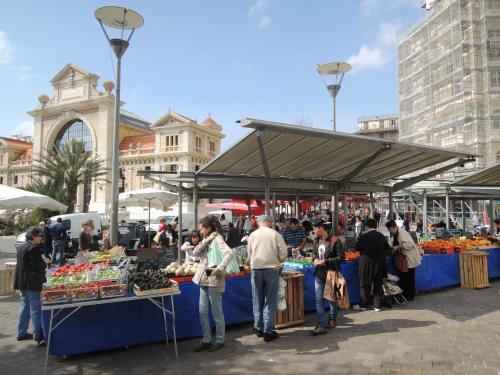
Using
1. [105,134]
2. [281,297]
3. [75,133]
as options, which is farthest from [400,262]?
[75,133]

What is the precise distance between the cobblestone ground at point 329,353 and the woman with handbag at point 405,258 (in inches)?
44.8

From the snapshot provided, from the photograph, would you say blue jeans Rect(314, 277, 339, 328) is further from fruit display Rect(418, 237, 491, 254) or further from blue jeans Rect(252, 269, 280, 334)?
fruit display Rect(418, 237, 491, 254)

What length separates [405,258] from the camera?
7.16m

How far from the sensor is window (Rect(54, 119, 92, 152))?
55.0 meters

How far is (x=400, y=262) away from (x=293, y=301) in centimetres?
259

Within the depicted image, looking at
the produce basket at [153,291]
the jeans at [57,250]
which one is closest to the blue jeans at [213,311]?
the produce basket at [153,291]

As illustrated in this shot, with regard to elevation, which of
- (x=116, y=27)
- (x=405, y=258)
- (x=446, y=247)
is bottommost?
(x=405, y=258)

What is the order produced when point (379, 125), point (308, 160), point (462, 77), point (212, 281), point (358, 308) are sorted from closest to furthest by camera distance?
point (212, 281)
point (358, 308)
point (308, 160)
point (462, 77)
point (379, 125)

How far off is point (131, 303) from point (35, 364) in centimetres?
126

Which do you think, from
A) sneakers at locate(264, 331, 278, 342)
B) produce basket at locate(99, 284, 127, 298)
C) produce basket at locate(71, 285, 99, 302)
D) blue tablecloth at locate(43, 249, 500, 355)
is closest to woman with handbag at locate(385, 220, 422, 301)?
blue tablecloth at locate(43, 249, 500, 355)

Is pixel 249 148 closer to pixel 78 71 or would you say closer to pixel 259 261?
pixel 259 261

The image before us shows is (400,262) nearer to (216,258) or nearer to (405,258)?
(405,258)

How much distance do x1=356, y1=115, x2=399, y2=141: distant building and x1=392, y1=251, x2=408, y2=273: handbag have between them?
83419 mm

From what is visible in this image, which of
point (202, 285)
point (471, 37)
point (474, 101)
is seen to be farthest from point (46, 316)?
point (471, 37)
